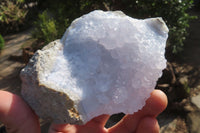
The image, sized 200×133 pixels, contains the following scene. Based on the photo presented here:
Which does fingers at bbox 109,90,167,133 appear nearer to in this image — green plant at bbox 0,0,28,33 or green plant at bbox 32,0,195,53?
green plant at bbox 32,0,195,53

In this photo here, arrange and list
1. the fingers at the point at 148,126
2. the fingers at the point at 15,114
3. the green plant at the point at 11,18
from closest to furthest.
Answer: the fingers at the point at 15,114, the fingers at the point at 148,126, the green plant at the point at 11,18

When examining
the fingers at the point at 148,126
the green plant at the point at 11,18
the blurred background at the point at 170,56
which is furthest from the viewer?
the green plant at the point at 11,18

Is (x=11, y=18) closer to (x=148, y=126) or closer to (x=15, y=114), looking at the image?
(x=15, y=114)

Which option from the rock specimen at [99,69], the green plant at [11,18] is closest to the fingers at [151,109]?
the rock specimen at [99,69]

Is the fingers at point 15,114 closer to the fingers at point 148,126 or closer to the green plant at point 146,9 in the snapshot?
the fingers at point 148,126

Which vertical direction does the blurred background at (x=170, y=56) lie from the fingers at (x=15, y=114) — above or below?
below

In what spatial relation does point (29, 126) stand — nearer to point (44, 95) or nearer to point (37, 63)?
point (44, 95)

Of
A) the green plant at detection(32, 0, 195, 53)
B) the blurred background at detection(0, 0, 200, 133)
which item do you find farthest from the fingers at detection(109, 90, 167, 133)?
the green plant at detection(32, 0, 195, 53)

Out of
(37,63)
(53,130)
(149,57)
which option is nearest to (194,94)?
(149,57)
